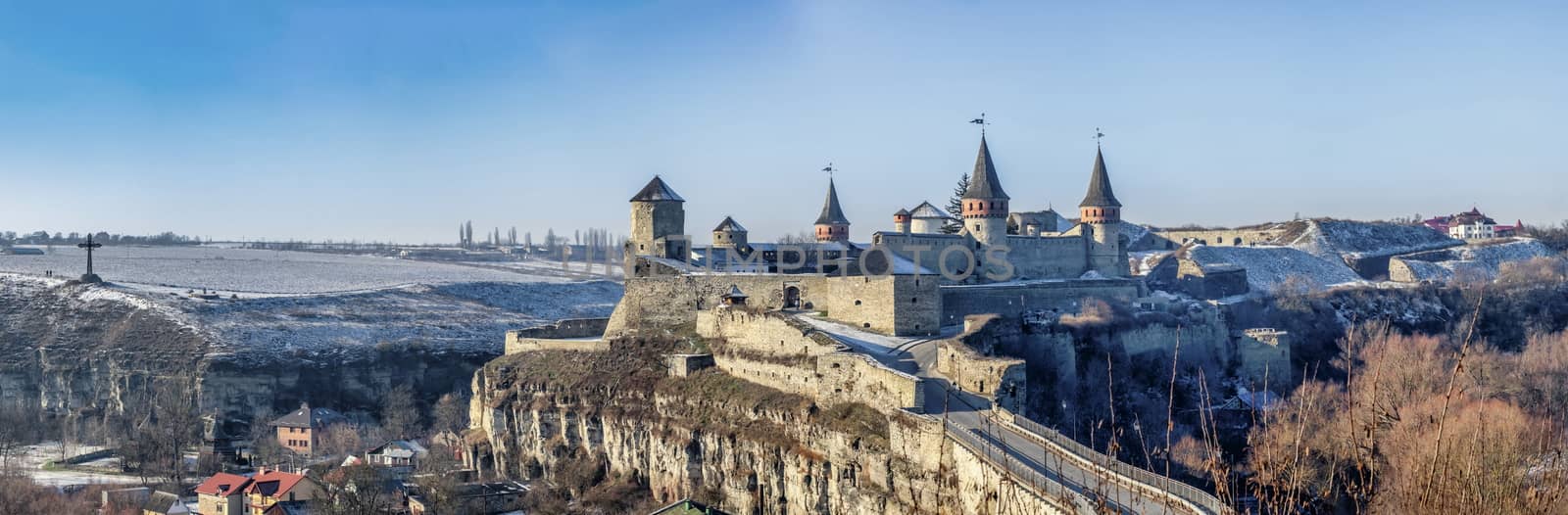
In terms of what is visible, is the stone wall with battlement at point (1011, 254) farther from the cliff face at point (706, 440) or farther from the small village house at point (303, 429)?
the small village house at point (303, 429)

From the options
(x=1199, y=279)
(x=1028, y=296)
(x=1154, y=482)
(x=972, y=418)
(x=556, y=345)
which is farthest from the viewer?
(x=1199, y=279)

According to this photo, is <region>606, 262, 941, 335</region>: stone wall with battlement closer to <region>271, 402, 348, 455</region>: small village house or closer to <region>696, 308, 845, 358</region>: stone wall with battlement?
<region>696, 308, 845, 358</region>: stone wall with battlement

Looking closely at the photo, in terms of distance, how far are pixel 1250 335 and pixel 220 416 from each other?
4608 cm

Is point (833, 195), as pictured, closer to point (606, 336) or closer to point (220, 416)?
point (606, 336)

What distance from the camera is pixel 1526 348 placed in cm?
5300

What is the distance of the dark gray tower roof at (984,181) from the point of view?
49.7 meters

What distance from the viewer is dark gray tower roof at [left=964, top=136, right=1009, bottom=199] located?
49.7m

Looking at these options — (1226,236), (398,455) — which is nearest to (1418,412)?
(398,455)

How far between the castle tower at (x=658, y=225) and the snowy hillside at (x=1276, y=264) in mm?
29820

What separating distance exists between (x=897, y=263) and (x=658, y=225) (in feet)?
32.5

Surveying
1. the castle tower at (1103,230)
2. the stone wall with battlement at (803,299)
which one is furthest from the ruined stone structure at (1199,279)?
the stone wall with battlement at (803,299)

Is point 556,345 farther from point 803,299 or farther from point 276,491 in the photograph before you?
point 276,491

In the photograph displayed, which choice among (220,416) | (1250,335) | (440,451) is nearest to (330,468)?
(440,451)

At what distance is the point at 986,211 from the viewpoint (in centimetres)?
4947
